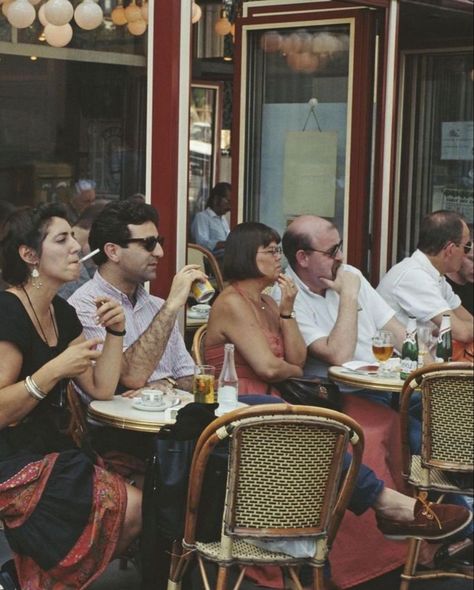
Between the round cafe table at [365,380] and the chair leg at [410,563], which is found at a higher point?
the round cafe table at [365,380]

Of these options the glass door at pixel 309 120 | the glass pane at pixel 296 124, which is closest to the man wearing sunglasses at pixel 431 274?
the glass door at pixel 309 120

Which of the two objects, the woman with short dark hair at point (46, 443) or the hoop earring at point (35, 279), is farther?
the hoop earring at point (35, 279)

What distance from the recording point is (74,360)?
3.91m

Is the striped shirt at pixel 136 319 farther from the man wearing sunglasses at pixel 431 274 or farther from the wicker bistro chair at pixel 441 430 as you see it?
the man wearing sunglasses at pixel 431 274

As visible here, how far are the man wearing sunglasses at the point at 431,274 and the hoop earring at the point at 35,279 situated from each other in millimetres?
2751

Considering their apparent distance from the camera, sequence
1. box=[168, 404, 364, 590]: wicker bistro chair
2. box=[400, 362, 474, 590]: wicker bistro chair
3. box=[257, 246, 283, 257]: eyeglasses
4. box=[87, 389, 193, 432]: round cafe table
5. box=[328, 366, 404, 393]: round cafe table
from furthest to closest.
Answer: 1. box=[257, 246, 283, 257]: eyeglasses
2. box=[328, 366, 404, 393]: round cafe table
3. box=[400, 362, 474, 590]: wicker bistro chair
4. box=[87, 389, 193, 432]: round cafe table
5. box=[168, 404, 364, 590]: wicker bistro chair

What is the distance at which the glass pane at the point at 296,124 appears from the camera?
7250 mm

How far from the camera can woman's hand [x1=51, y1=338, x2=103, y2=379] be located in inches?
153

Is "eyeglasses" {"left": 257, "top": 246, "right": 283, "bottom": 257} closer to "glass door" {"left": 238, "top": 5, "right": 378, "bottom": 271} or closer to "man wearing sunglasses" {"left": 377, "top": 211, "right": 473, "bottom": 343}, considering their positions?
"man wearing sunglasses" {"left": 377, "top": 211, "right": 473, "bottom": 343}

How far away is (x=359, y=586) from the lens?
4.89m

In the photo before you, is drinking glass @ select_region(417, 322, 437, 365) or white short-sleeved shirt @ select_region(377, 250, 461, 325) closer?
drinking glass @ select_region(417, 322, 437, 365)

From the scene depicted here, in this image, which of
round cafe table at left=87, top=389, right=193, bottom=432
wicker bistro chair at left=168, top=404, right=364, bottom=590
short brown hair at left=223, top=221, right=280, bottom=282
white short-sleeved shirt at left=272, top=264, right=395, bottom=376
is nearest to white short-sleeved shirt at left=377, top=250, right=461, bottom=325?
white short-sleeved shirt at left=272, top=264, right=395, bottom=376

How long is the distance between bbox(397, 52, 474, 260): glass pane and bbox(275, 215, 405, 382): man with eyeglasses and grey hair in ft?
11.3

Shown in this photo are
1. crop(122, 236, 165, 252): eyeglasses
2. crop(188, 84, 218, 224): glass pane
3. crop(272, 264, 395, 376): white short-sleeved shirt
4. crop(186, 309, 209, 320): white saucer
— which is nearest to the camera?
crop(122, 236, 165, 252): eyeglasses
